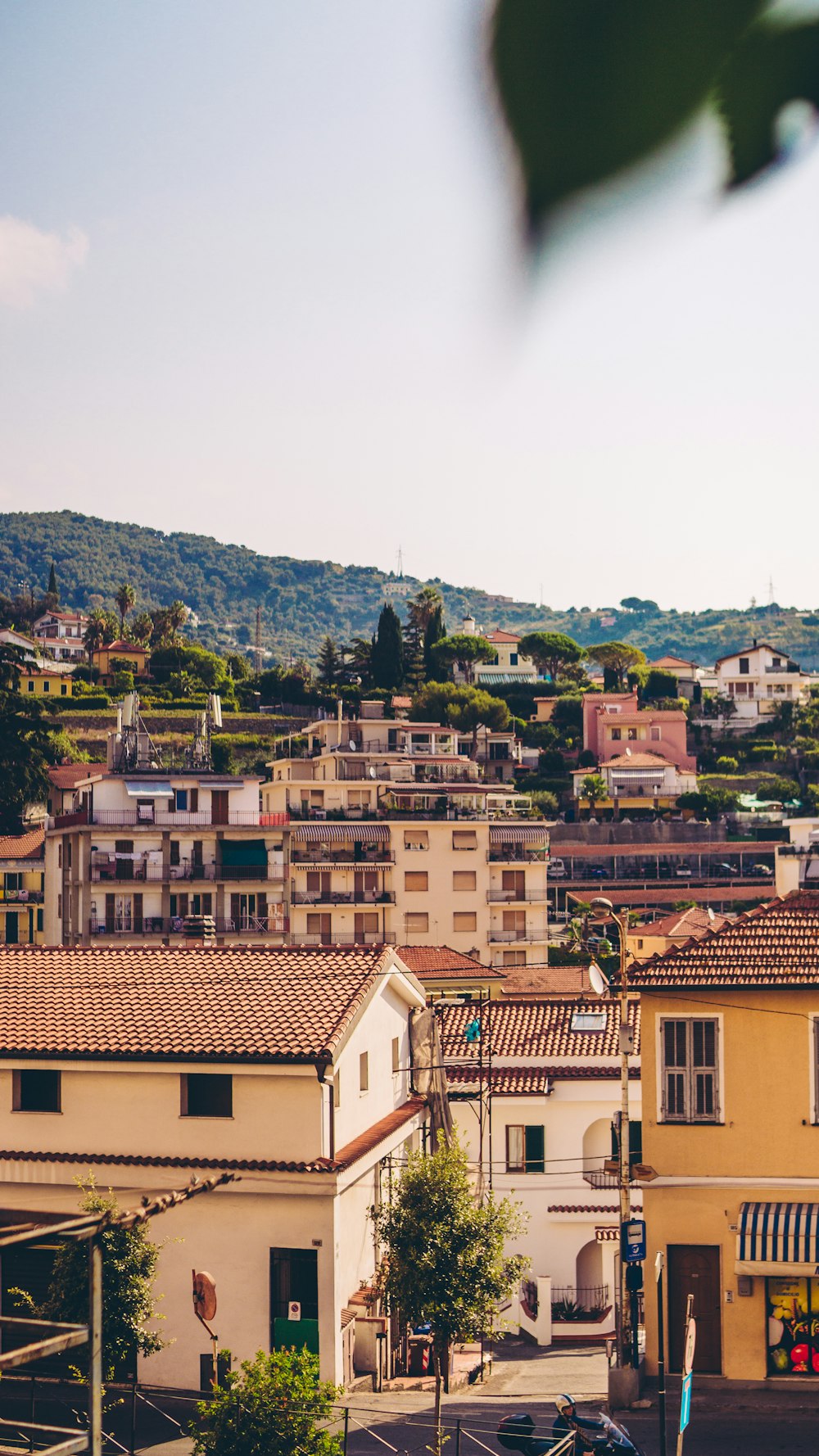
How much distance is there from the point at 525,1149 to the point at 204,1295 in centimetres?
1301

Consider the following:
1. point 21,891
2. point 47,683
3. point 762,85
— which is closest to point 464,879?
point 21,891

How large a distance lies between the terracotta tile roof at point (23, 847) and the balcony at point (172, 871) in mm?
9617

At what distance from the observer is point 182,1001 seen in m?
23.9

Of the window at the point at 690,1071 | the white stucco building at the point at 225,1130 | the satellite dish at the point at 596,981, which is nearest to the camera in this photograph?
the window at the point at 690,1071

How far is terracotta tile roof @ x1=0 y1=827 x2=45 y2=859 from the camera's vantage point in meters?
68.4

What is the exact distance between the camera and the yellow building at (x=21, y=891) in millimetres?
66375

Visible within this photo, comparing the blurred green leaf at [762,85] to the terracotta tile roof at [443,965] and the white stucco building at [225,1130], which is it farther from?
the terracotta tile roof at [443,965]

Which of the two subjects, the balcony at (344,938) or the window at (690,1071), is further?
the balcony at (344,938)

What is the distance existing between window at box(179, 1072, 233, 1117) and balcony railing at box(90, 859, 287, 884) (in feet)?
124

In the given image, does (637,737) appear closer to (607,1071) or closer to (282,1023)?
(607,1071)

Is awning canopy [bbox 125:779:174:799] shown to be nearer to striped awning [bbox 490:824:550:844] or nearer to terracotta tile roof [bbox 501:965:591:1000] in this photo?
terracotta tile roof [bbox 501:965:591:1000]

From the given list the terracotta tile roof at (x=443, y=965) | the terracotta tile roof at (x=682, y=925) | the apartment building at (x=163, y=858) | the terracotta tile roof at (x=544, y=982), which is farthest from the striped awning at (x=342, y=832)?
the terracotta tile roof at (x=443, y=965)

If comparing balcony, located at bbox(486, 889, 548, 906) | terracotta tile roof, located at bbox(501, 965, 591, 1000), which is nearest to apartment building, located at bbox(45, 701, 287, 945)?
balcony, located at bbox(486, 889, 548, 906)

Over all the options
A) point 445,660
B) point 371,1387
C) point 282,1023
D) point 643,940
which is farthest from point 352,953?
point 445,660
